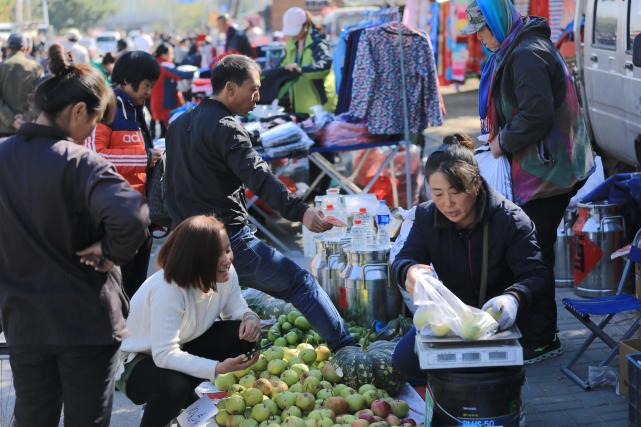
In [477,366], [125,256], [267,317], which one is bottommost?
[267,317]

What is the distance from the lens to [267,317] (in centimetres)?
595

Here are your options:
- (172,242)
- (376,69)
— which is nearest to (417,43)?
(376,69)

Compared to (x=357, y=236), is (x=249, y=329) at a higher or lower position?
higher

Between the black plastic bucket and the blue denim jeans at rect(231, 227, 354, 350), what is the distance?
1490 millimetres

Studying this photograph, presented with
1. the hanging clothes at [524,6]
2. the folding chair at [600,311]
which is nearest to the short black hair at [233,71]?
the folding chair at [600,311]

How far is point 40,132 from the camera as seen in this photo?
315cm

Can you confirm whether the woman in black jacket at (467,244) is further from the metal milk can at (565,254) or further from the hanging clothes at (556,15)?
the hanging clothes at (556,15)

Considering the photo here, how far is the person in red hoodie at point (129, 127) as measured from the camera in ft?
18.2

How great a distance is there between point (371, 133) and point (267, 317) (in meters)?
3.32

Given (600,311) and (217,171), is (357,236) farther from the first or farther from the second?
(600,311)

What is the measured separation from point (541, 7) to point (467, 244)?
44.5 feet

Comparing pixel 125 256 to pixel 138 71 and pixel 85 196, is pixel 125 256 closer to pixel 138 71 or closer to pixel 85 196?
pixel 85 196

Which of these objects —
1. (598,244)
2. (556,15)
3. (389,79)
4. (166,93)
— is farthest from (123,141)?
(556,15)

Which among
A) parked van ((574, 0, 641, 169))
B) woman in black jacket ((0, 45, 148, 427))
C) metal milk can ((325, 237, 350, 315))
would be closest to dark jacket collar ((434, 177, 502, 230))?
woman in black jacket ((0, 45, 148, 427))
